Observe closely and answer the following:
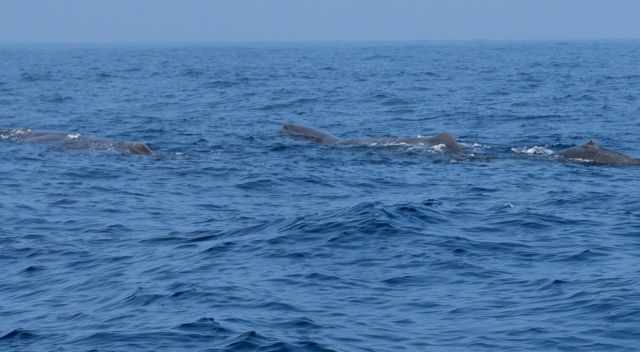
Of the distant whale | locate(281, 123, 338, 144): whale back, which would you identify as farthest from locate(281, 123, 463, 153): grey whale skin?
the distant whale

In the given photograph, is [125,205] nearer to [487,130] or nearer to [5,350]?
[5,350]

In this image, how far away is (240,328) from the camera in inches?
598

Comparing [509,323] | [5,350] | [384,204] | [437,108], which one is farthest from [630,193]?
[437,108]

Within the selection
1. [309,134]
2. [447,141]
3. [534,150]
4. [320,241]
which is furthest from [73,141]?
[320,241]

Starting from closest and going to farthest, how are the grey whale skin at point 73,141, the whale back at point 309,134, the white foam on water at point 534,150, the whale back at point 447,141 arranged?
the white foam on water at point 534,150
the whale back at point 447,141
the grey whale skin at point 73,141
the whale back at point 309,134

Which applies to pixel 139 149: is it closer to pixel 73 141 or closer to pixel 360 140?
pixel 73 141

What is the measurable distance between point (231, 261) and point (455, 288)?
398 cm

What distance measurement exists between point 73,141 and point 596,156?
15.5m

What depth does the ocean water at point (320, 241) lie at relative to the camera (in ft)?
50.0

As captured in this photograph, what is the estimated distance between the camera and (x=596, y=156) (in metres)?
30.0

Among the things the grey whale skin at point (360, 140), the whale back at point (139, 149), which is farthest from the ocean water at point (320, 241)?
the grey whale skin at point (360, 140)

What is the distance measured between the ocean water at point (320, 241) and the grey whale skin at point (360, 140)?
0.61 metres

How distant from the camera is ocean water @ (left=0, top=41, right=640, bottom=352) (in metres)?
15.2

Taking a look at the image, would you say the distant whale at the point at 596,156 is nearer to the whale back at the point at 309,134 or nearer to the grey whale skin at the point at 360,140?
the grey whale skin at the point at 360,140
